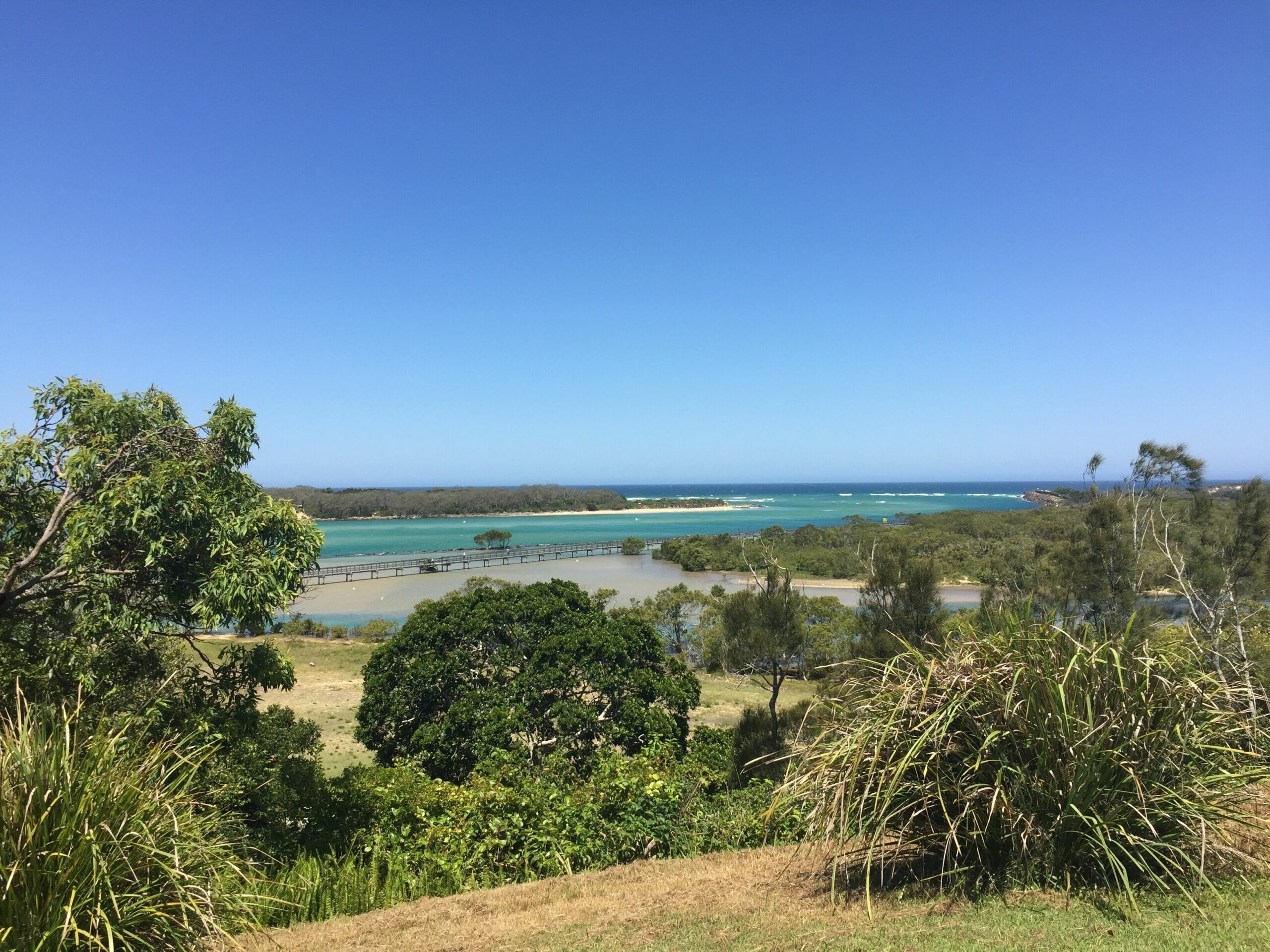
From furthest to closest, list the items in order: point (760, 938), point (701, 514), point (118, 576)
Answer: point (701, 514), point (118, 576), point (760, 938)

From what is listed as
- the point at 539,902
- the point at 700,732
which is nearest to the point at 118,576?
the point at 539,902

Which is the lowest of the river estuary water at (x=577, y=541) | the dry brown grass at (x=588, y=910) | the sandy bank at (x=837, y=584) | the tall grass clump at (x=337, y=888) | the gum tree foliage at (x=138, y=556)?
the sandy bank at (x=837, y=584)

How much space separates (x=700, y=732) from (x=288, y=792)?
508 centimetres

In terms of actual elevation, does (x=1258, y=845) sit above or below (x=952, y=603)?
above

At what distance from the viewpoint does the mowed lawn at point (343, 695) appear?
618 inches

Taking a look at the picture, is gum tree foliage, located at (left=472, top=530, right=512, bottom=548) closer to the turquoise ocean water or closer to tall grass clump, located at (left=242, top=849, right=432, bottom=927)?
the turquoise ocean water

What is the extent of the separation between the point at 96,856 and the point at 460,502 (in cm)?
12983

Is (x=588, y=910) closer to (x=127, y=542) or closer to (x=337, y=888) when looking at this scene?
(x=337, y=888)

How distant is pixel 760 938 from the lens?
388cm

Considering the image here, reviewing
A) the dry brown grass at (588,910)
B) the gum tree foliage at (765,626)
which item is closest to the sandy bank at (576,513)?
the gum tree foliage at (765,626)

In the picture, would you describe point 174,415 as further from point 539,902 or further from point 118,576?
point 539,902

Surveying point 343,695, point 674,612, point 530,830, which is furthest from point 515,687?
point 674,612

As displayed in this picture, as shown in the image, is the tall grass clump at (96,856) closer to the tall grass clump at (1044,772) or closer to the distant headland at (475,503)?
the tall grass clump at (1044,772)

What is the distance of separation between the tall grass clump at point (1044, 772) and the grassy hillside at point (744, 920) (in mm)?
221
